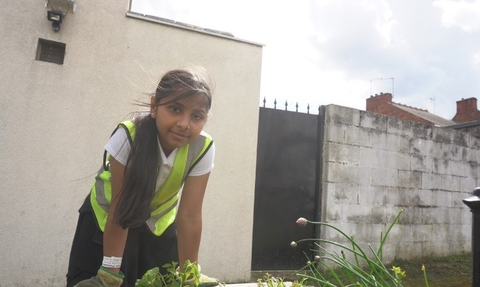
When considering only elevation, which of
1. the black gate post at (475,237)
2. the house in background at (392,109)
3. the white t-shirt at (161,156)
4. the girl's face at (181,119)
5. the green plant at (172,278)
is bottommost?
the green plant at (172,278)

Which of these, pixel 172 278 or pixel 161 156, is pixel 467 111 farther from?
pixel 172 278

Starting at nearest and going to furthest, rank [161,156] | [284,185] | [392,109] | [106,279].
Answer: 1. [106,279]
2. [161,156]
3. [284,185]
4. [392,109]

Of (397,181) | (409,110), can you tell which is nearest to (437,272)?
(397,181)

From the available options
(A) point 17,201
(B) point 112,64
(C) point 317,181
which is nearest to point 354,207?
(C) point 317,181

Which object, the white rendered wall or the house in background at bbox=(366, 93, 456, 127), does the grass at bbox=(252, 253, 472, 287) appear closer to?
the white rendered wall

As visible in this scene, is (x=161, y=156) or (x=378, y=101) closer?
(x=161, y=156)

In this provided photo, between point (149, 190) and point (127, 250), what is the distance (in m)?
0.32

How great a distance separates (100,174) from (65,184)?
2.89 metres

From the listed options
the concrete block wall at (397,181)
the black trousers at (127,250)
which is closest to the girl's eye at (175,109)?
the black trousers at (127,250)

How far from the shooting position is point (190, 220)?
164 centimetres

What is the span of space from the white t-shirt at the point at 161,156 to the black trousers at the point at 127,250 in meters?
0.26

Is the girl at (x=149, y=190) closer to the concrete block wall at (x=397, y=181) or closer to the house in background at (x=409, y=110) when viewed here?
the concrete block wall at (x=397, y=181)

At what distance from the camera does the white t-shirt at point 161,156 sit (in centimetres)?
151

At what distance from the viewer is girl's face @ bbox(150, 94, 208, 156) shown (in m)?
1.46
